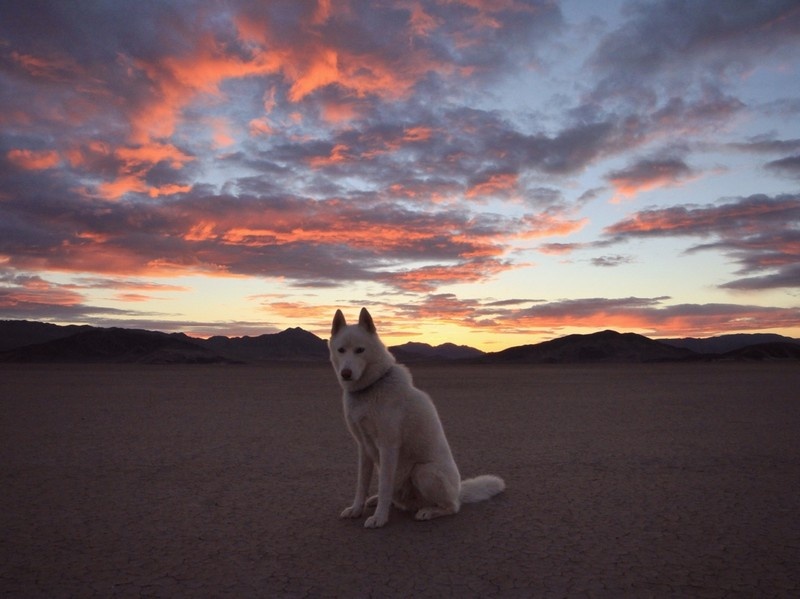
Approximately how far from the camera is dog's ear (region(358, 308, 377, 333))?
504cm

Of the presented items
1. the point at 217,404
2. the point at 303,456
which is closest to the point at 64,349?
the point at 217,404

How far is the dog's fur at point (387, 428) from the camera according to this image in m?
4.87

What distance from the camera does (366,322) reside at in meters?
5.09

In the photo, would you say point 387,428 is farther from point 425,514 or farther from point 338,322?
point 338,322

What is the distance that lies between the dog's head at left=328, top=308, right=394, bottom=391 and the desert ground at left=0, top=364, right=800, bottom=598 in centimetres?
117

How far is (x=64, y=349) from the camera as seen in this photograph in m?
138

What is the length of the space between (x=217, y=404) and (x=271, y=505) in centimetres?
1171

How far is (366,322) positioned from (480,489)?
200 cm

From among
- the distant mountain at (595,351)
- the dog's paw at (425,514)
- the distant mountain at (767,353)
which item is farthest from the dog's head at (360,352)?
the distant mountain at (595,351)

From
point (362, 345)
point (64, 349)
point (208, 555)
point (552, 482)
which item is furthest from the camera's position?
point (64, 349)

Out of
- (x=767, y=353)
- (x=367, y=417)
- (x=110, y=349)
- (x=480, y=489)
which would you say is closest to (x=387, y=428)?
(x=367, y=417)

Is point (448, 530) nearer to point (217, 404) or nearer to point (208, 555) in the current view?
point (208, 555)

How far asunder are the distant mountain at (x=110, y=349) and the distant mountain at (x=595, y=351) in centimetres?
6246

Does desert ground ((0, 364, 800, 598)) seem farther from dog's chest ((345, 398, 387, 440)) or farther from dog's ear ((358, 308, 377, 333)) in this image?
dog's ear ((358, 308, 377, 333))
